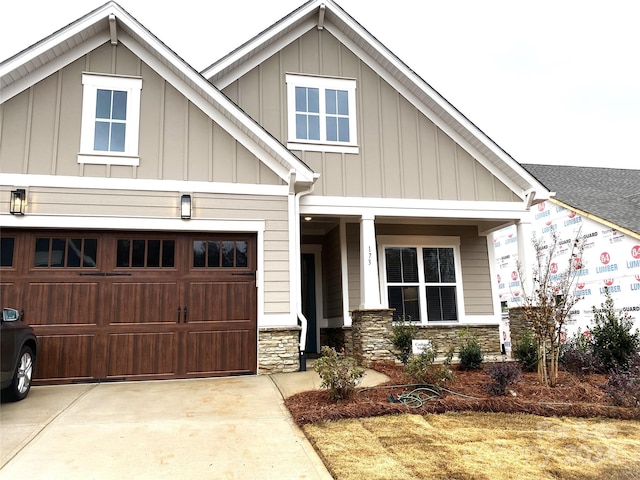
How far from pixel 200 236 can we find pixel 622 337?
712cm

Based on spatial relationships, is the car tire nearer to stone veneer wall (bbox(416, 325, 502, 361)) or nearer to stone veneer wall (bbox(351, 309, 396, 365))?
stone veneer wall (bbox(351, 309, 396, 365))

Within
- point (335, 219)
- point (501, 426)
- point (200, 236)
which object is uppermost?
point (335, 219)

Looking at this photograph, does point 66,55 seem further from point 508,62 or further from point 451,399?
point 508,62

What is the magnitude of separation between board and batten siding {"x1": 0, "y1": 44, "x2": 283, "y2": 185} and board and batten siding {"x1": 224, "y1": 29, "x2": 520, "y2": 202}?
1.52 meters

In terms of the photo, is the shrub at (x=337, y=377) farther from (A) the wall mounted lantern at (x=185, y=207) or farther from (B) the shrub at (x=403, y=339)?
(A) the wall mounted lantern at (x=185, y=207)

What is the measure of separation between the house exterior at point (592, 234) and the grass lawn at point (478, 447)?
9.02m

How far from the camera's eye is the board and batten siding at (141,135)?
771 cm

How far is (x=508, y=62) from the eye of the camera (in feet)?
80.8

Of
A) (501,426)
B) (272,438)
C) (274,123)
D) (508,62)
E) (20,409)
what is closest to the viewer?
(272,438)

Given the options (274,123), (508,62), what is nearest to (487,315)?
(274,123)

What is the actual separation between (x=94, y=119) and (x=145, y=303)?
3168 mm

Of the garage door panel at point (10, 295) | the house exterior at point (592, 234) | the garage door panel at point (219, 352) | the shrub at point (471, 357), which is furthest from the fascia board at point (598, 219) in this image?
the garage door panel at point (10, 295)

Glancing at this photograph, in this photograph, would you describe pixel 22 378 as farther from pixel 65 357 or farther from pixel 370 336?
pixel 370 336

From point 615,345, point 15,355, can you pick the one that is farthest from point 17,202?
point 615,345
